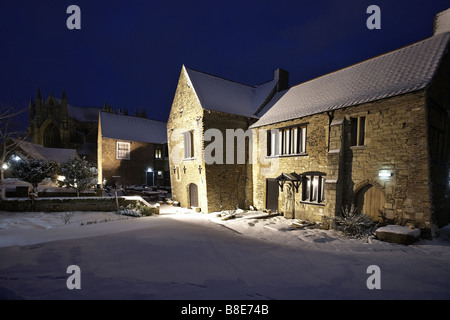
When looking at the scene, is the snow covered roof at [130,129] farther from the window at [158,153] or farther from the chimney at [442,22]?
the chimney at [442,22]

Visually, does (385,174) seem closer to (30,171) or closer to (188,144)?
(188,144)

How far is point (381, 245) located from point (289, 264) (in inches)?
175

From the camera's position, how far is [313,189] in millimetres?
11305

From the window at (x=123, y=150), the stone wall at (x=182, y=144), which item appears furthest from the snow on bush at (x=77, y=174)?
the stone wall at (x=182, y=144)

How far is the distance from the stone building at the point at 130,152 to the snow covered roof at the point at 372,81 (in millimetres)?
18681

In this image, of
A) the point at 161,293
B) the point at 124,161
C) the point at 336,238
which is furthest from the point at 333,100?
the point at 124,161

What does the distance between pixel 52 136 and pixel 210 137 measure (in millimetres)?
46432

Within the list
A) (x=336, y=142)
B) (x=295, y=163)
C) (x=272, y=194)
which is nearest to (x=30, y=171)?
(x=272, y=194)

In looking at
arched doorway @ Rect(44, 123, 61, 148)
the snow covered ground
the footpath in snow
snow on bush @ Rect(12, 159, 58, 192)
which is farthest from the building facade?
arched doorway @ Rect(44, 123, 61, 148)

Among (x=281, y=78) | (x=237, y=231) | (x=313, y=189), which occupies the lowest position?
(x=237, y=231)

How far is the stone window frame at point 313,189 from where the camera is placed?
10875mm

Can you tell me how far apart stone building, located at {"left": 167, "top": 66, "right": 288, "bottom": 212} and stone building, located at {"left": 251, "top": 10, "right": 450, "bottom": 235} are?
→ 302 cm
